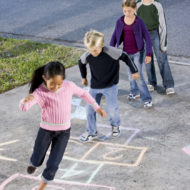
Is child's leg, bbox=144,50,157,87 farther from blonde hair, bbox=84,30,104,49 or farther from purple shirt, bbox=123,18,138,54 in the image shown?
blonde hair, bbox=84,30,104,49

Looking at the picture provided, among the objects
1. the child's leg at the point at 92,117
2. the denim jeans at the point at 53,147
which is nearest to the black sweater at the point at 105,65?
the child's leg at the point at 92,117

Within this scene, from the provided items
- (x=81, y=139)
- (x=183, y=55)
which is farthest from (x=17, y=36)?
(x=81, y=139)

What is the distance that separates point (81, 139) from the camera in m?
5.43

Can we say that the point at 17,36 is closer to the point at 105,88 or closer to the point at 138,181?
the point at 105,88

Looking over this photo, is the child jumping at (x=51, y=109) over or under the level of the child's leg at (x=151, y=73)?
over

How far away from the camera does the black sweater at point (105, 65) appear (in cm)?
514

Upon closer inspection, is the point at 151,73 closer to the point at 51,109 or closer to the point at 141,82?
the point at 141,82

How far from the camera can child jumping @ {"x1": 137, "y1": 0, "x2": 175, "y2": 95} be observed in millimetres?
6344

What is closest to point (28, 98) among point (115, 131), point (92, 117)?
point (92, 117)

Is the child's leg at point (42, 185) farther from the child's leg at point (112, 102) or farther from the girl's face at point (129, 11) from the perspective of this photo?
the girl's face at point (129, 11)

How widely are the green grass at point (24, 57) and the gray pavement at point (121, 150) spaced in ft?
3.07

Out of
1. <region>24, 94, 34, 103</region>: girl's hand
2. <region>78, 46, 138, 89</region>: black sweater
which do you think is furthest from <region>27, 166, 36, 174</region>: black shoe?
<region>78, 46, 138, 89</region>: black sweater

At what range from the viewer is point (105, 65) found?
17.0 ft

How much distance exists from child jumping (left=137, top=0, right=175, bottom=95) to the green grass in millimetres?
2174
